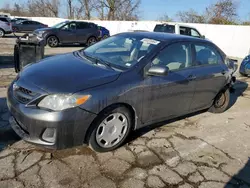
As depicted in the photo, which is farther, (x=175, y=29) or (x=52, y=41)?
(x=52, y=41)

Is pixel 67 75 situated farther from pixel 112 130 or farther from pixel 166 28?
pixel 166 28

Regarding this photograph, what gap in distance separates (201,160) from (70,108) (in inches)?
75.9

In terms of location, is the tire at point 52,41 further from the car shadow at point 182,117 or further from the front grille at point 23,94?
the front grille at point 23,94

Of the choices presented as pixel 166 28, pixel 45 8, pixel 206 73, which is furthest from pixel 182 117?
pixel 45 8

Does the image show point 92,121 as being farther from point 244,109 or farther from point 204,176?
point 244,109

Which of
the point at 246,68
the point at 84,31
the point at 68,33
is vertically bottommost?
the point at 246,68

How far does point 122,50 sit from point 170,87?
98 cm

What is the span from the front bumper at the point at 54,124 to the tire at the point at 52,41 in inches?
476

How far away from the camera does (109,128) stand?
3.11 m

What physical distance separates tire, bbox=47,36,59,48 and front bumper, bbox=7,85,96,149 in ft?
39.7

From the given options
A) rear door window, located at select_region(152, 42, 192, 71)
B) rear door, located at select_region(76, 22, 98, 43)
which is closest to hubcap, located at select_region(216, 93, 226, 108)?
rear door window, located at select_region(152, 42, 192, 71)

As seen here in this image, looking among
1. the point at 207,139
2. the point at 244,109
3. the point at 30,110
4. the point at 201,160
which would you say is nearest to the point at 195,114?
the point at 207,139

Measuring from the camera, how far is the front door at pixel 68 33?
1452cm

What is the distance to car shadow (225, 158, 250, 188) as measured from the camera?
112 inches
